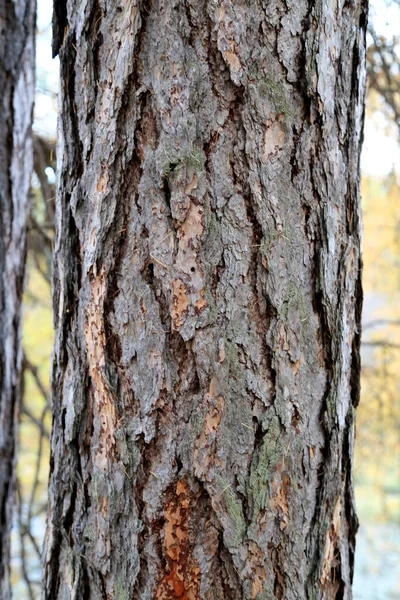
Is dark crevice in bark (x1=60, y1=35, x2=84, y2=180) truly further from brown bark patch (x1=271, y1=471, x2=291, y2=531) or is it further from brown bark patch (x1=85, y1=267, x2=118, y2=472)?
brown bark patch (x1=271, y1=471, x2=291, y2=531)

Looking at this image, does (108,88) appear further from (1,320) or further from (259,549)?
(1,320)

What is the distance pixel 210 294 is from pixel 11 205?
138 centimetres

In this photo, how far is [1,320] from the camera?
2.02 meters

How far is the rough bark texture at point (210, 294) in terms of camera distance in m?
0.87

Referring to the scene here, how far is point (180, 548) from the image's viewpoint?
2.88 ft

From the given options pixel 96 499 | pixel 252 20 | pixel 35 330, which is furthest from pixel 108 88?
pixel 35 330

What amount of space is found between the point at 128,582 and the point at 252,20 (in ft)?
2.84

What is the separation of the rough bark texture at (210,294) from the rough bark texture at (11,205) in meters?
1.16

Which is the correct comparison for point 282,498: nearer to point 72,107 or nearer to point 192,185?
point 192,185

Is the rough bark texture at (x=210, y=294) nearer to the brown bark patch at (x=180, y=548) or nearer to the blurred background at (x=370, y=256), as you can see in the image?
the brown bark patch at (x=180, y=548)

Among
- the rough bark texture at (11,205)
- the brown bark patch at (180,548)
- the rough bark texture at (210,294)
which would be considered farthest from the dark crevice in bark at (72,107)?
the rough bark texture at (11,205)

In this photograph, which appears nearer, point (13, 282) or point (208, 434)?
point (208, 434)

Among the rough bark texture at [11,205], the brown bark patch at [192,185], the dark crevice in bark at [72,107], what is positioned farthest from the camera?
the rough bark texture at [11,205]

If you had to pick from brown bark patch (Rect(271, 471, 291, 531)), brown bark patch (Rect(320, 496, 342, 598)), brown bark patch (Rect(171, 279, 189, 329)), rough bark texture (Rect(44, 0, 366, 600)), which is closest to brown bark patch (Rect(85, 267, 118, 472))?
rough bark texture (Rect(44, 0, 366, 600))
